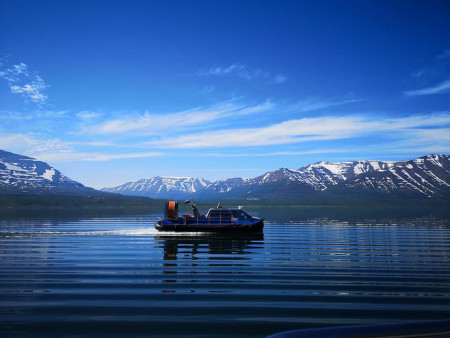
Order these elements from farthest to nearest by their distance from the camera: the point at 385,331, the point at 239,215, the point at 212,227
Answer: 1. the point at 239,215
2. the point at 212,227
3. the point at 385,331

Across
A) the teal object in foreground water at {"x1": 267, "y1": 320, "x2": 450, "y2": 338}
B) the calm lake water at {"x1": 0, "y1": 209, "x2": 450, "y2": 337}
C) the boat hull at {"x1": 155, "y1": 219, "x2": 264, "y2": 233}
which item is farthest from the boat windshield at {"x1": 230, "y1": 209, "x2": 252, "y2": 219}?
the teal object in foreground water at {"x1": 267, "y1": 320, "x2": 450, "y2": 338}

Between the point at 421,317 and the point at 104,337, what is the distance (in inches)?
A: 395

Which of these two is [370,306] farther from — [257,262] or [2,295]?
[2,295]

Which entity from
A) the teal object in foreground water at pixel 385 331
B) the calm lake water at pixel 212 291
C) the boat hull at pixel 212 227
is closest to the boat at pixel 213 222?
the boat hull at pixel 212 227

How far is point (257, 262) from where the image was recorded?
23.4m

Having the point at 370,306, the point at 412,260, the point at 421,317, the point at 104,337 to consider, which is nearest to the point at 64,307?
the point at 104,337

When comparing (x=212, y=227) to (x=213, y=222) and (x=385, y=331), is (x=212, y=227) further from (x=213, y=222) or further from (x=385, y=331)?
(x=385, y=331)

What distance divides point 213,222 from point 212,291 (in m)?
31.9

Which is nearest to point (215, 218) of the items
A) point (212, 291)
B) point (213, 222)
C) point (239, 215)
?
point (213, 222)

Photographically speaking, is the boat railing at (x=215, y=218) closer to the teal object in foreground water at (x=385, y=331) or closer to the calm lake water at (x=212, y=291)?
the calm lake water at (x=212, y=291)

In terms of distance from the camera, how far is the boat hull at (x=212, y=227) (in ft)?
145

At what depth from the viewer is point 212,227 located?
45.2 meters

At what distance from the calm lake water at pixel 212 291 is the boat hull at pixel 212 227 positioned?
16582mm

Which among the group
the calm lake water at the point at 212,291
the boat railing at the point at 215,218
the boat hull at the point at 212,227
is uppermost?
the boat railing at the point at 215,218
